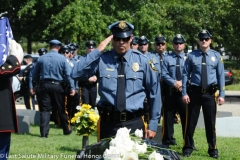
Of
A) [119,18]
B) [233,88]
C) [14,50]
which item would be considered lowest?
[233,88]

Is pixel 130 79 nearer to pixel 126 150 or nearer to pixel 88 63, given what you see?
pixel 88 63

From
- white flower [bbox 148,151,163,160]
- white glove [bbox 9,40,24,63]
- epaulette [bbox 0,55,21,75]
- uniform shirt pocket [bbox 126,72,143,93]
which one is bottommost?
white flower [bbox 148,151,163,160]

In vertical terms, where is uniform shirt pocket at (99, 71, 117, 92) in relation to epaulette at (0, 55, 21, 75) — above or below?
below

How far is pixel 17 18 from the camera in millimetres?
31172

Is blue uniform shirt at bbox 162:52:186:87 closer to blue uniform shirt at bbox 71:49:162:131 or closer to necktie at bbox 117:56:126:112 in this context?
blue uniform shirt at bbox 71:49:162:131

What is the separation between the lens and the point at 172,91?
37.6 feet

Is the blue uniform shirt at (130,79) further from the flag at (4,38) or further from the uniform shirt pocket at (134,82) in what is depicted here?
the flag at (4,38)

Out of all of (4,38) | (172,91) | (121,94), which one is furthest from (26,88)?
Answer: (4,38)

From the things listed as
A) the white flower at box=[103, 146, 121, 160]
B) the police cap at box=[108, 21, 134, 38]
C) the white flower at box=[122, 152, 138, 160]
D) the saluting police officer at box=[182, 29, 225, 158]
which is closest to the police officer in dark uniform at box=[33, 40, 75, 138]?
the saluting police officer at box=[182, 29, 225, 158]

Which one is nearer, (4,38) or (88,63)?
(4,38)

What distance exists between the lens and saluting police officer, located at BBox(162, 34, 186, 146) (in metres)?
11.3

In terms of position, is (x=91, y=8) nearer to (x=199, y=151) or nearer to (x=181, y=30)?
(x=181, y=30)

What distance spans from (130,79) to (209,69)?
378 cm

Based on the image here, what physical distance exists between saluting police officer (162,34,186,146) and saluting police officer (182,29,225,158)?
98 cm
